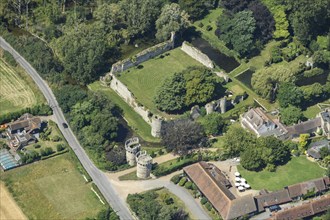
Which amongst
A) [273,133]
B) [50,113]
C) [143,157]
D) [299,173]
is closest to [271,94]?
[273,133]

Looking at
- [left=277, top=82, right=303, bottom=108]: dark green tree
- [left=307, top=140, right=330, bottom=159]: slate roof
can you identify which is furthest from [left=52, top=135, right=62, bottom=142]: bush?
[left=307, top=140, right=330, bottom=159]: slate roof

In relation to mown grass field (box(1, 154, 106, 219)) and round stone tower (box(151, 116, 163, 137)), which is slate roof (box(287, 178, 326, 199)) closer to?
round stone tower (box(151, 116, 163, 137))

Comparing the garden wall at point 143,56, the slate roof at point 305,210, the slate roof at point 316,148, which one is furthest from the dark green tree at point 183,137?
the garden wall at point 143,56

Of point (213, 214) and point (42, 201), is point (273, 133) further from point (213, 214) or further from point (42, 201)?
point (42, 201)

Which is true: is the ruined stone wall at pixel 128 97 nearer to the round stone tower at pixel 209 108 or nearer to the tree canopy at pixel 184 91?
the tree canopy at pixel 184 91

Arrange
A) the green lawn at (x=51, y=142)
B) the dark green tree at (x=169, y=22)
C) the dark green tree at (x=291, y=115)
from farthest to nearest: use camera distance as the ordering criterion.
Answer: the dark green tree at (x=169, y=22)
the dark green tree at (x=291, y=115)
the green lawn at (x=51, y=142)

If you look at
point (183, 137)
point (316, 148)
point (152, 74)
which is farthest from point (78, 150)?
point (316, 148)
